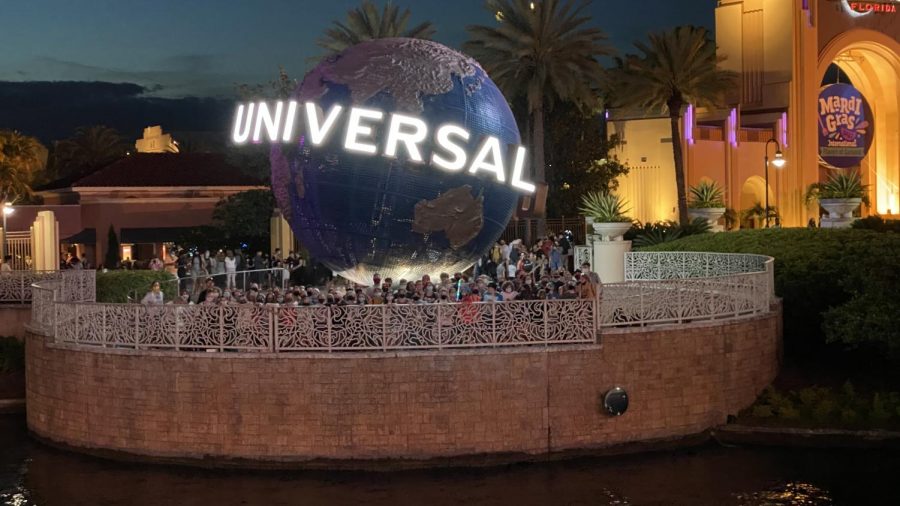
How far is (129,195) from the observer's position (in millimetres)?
50656

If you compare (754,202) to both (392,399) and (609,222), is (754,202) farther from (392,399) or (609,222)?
(392,399)

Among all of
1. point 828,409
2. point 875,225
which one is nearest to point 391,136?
point 828,409

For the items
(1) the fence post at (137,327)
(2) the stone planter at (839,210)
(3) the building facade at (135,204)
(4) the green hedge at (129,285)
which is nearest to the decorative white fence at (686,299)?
(1) the fence post at (137,327)

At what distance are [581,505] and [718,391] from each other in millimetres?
4175

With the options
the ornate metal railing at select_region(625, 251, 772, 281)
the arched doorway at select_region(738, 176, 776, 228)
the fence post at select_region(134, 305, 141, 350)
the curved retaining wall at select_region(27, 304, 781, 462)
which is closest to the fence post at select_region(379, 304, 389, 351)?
the curved retaining wall at select_region(27, 304, 781, 462)

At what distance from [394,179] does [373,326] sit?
5.26m

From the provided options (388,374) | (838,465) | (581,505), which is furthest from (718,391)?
(388,374)

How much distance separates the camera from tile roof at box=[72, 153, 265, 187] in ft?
168

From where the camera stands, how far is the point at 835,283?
21.5 m

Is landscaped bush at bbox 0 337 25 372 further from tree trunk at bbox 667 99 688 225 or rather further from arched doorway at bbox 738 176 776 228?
arched doorway at bbox 738 176 776 228

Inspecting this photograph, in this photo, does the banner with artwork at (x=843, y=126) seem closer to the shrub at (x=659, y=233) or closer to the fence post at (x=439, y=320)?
the shrub at (x=659, y=233)

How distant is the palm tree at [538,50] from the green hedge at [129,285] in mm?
19424

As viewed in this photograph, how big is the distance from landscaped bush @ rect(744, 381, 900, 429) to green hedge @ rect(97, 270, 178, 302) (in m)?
12.9

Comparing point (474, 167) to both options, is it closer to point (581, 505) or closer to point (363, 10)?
point (581, 505)
